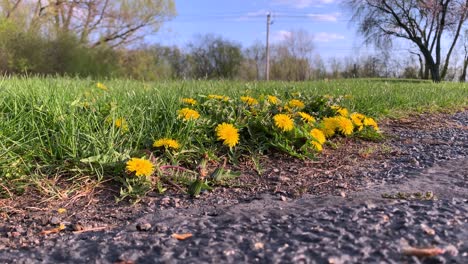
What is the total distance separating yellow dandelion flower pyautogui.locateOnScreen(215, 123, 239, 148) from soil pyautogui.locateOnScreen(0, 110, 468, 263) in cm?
14

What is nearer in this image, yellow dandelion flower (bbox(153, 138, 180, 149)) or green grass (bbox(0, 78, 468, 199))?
green grass (bbox(0, 78, 468, 199))

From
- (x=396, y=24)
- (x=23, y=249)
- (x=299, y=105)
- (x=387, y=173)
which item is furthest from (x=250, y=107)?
(x=396, y=24)

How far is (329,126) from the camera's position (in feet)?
8.59

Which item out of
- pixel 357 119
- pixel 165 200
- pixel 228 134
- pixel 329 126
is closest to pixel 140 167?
pixel 165 200

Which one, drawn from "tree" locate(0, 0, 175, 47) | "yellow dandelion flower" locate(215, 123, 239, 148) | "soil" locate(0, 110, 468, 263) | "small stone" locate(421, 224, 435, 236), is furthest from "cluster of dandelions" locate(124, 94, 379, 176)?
"tree" locate(0, 0, 175, 47)

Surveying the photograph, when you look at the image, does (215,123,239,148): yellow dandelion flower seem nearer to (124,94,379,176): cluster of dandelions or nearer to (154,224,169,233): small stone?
(124,94,379,176): cluster of dandelions

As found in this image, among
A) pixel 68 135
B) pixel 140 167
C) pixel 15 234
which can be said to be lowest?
pixel 15 234

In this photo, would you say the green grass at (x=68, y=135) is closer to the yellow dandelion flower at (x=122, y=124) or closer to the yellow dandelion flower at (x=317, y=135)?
the yellow dandelion flower at (x=122, y=124)

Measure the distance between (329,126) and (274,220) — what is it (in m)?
1.35

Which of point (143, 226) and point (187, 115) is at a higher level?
point (187, 115)

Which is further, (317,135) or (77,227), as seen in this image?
(317,135)

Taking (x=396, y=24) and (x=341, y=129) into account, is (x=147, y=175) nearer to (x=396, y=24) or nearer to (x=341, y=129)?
(x=341, y=129)

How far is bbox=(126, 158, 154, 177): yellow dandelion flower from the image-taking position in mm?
1747

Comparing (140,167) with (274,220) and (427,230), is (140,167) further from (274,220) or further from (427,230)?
(427,230)
